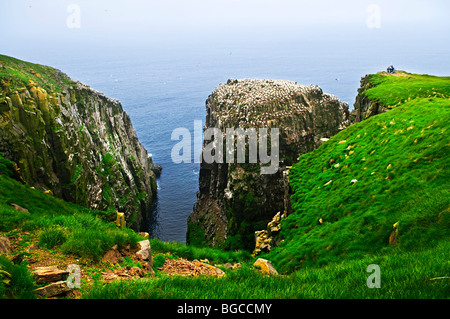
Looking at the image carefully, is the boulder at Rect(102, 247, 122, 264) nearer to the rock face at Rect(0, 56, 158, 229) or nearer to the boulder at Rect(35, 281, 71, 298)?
the boulder at Rect(35, 281, 71, 298)

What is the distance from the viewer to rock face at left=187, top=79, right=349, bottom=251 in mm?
62562

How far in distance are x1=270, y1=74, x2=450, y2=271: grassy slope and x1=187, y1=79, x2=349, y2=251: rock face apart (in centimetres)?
3302

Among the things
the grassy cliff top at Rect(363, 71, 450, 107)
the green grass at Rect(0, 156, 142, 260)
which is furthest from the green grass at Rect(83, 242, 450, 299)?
the grassy cliff top at Rect(363, 71, 450, 107)

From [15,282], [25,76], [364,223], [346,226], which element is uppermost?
[25,76]

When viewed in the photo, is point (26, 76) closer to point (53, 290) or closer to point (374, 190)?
point (53, 290)

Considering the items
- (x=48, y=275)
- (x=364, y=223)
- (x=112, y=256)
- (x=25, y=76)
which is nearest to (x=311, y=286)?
(x=48, y=275)

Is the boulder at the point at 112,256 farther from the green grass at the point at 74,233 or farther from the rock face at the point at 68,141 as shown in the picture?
the rock face at the point at 68,141

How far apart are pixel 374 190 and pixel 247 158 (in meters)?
47.9

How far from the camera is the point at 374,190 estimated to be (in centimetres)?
1761

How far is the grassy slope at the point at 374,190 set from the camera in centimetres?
1289

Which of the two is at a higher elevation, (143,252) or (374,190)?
(374,190)

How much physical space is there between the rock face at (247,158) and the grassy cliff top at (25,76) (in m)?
35.9
